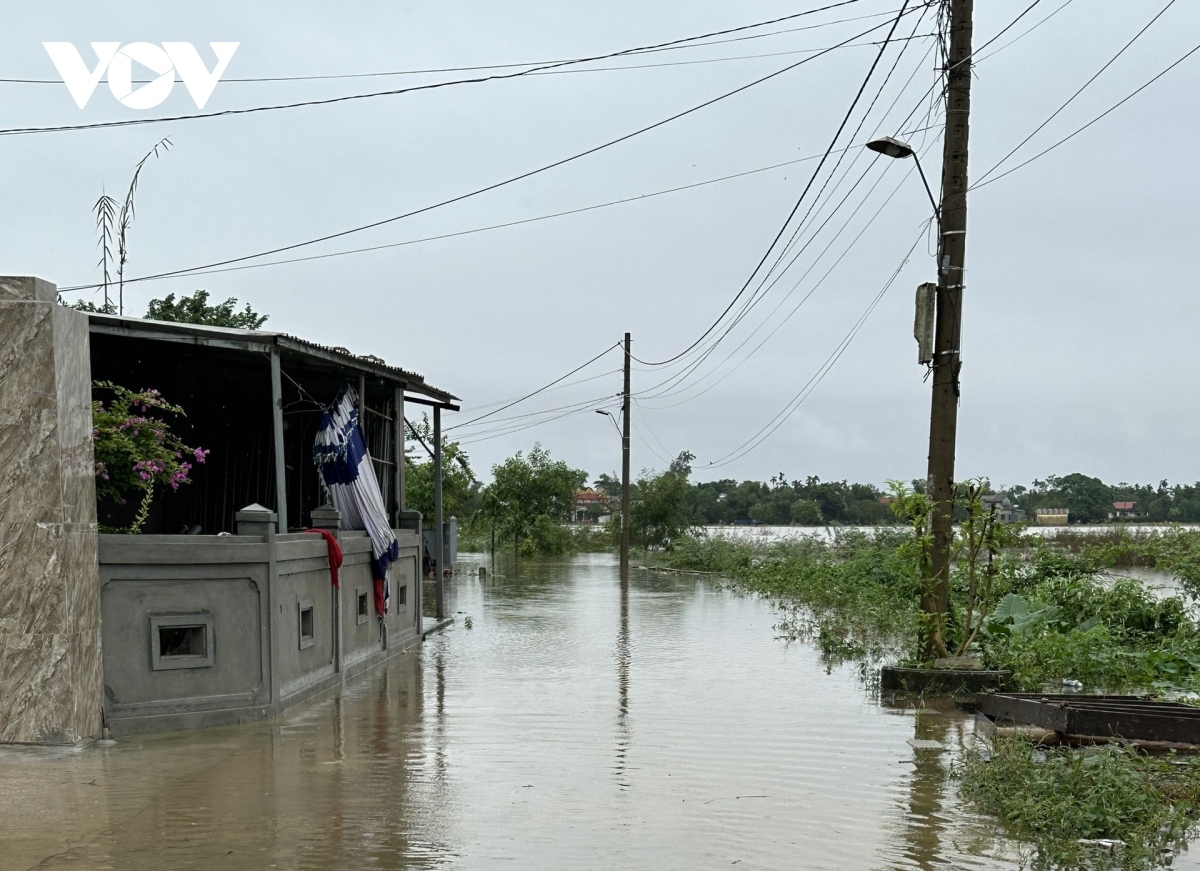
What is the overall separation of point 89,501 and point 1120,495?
67683 millimetres

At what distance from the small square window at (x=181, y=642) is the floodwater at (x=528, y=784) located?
0.72m

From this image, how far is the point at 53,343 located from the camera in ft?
32.3

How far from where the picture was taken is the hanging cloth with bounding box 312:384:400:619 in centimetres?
1542

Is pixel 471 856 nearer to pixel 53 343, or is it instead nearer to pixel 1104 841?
pixel 1104 841

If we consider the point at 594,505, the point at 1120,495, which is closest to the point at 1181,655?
the point at 1120,495

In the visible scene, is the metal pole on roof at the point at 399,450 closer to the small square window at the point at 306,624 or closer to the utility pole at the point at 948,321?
the small square window at the point at 306,624

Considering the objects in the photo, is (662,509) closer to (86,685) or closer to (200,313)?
(200,313)

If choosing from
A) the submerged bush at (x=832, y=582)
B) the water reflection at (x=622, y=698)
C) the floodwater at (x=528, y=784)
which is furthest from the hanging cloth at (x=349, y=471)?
the submerged bush at (x=832, y=582)

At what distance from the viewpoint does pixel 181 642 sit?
11.3 m

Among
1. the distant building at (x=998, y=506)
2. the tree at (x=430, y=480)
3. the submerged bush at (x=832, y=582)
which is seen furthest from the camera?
the tree at (x=430, y=480)

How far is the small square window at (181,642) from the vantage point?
10.7 metres

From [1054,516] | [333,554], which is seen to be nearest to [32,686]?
[333,554]

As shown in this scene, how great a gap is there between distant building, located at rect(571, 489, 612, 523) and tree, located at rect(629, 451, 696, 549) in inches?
288

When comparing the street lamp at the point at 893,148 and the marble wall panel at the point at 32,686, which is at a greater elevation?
the street lamp at the point at 893,148
